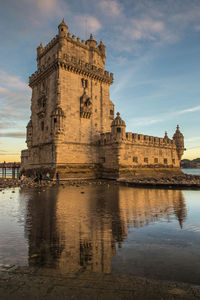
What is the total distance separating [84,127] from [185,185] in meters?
16.3

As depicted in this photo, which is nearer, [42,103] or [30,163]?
[42,103]

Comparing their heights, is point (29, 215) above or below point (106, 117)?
below

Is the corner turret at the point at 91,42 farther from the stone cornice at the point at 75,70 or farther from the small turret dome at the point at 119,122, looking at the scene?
the small turret dome at the point at 119,122

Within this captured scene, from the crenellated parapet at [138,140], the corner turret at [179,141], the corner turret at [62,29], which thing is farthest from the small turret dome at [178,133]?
the corner turret at [62,29]

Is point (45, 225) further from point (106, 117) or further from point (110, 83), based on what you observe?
point (110, 83)

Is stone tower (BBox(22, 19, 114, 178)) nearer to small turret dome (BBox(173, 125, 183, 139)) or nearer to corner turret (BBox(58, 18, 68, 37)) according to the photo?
corner turret (BBox(58, 18, 68, 37))

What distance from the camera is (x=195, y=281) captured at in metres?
3.53

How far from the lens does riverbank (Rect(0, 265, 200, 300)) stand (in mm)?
3004

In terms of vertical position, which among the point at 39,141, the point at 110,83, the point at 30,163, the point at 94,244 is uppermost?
the point at 110,83

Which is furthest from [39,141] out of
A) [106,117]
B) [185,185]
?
[185,185]

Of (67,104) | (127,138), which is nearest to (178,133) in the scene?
(127,138)

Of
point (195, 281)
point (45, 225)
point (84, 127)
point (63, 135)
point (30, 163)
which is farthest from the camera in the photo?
point (30, 163)

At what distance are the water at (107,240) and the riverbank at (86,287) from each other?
32 cm

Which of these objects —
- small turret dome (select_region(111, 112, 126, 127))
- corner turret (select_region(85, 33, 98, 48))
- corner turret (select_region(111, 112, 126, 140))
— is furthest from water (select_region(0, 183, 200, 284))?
corner turret (select_region(85, 33, 98, 48))
